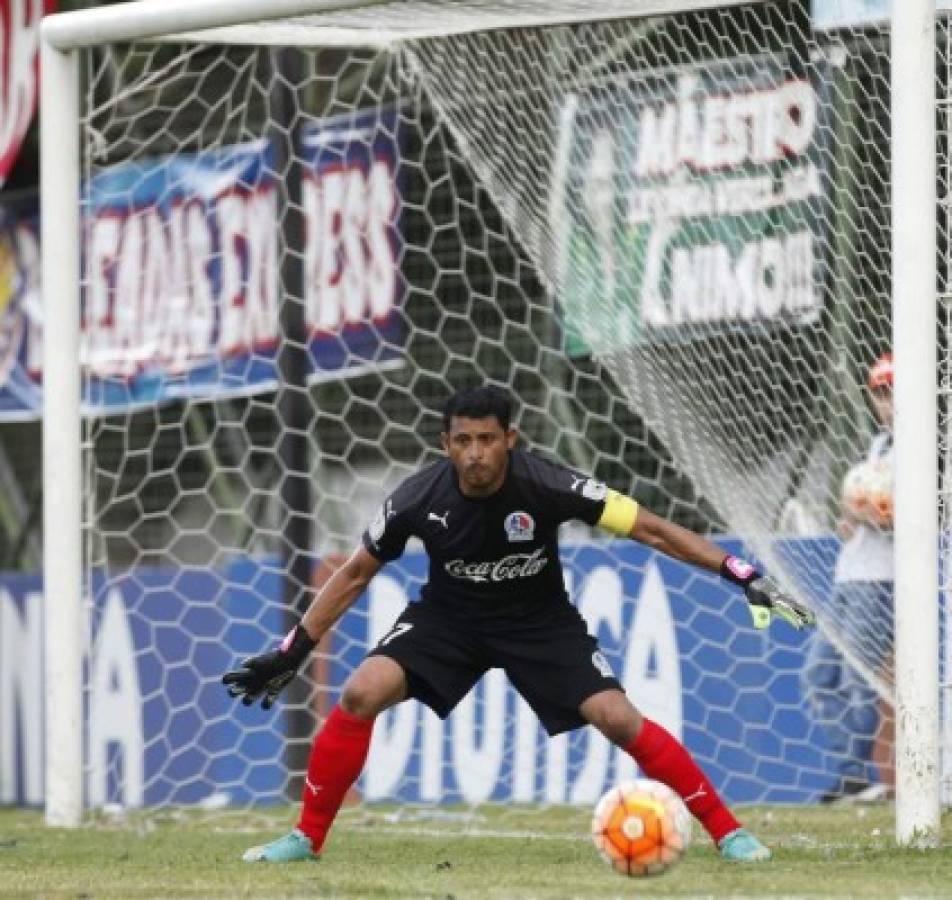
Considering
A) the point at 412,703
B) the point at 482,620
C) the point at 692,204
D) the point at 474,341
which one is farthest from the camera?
the point at 474,341

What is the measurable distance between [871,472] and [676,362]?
87 centimetres

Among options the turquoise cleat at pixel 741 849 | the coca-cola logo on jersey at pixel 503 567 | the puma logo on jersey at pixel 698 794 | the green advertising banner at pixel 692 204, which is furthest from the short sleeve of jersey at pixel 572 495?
the green advertising banner at pixel 692 204

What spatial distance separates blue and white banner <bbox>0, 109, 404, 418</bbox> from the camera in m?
11.4

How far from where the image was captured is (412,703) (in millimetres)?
11461

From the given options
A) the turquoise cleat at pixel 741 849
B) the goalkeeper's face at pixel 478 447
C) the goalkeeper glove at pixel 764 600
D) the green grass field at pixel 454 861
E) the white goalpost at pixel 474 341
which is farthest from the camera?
the white goalpost at pixel 474 341

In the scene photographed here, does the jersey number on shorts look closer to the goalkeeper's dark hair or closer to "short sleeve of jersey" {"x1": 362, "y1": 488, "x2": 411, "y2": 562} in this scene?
"short sleeve of jersey" {"x1": 362, "y1": 488, "x2": 411, "y2": 562}

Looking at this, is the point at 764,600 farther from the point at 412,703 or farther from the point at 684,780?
the point at 412,703

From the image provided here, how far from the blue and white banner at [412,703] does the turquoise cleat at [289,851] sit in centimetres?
289

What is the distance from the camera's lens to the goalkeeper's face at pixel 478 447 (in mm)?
7379

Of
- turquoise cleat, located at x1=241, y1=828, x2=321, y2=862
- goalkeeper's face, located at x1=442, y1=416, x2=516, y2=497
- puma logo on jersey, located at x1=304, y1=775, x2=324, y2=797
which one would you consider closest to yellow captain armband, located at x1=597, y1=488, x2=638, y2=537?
goalkeeper's face, located at x1=442, y1=416, x2=516, y2=497

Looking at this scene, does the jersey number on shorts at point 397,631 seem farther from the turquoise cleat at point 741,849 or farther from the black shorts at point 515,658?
the turquoise cleat at point 741,849

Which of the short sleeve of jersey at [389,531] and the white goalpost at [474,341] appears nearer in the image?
the short sleeve of jersey at [389,531]

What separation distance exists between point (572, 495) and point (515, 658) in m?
0.54

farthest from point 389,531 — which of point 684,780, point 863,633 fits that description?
point 863,633
